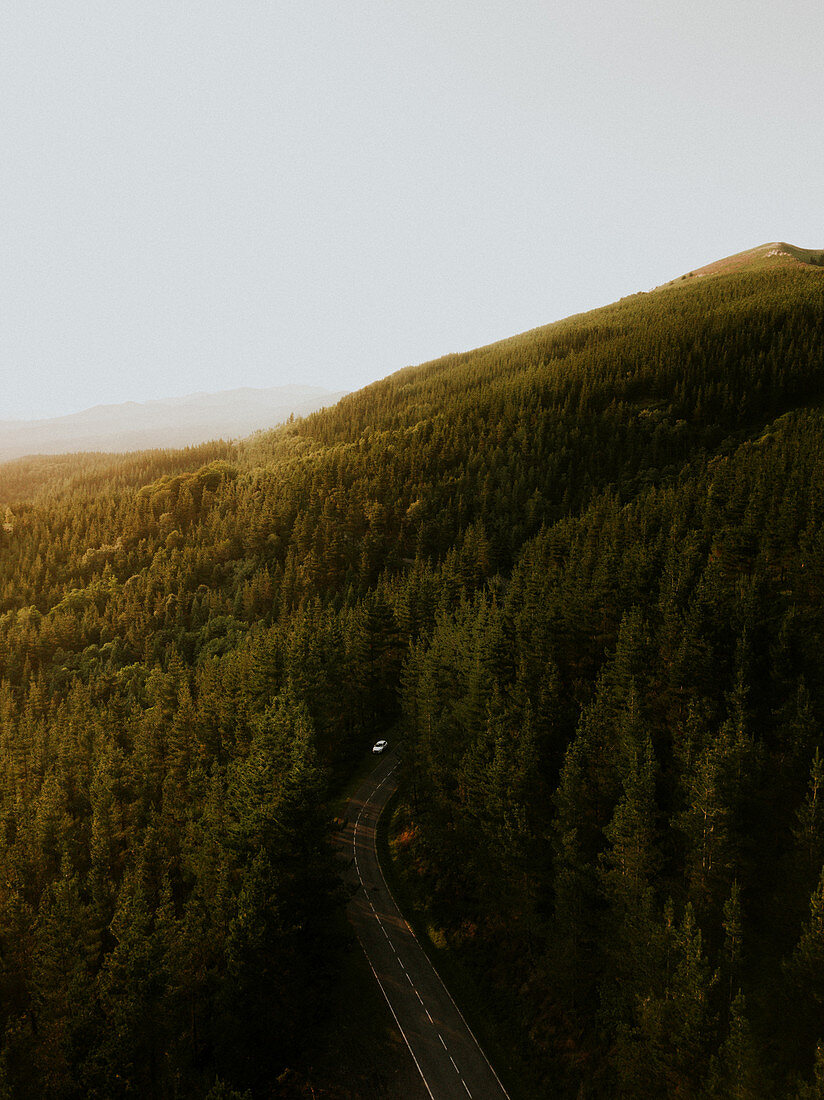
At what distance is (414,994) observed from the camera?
127 ft

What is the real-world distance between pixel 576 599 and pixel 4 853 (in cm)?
5654

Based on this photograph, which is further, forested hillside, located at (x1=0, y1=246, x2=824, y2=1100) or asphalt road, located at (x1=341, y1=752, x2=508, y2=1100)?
asphalt road, located at (x1=341, y1=752, x2=508, y2=1100)

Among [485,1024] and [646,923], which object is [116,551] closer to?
[485,1024]

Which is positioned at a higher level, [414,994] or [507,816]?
[507,816]

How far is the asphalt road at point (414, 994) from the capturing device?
33.0 m

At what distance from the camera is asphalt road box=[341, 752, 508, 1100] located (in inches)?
1298

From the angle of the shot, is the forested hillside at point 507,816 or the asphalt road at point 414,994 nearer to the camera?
the forested hillside at point 507,816

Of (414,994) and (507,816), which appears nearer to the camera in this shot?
(507,816)

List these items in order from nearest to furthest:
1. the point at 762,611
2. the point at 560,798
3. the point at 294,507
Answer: the point at 560,798, the point at 762,611, the point at 294,507

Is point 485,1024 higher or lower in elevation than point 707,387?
lower

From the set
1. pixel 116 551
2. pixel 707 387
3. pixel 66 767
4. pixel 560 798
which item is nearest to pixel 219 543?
pixel 116 551

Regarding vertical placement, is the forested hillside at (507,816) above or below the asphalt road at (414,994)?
above

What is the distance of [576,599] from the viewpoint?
4897cm

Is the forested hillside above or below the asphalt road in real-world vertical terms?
above
